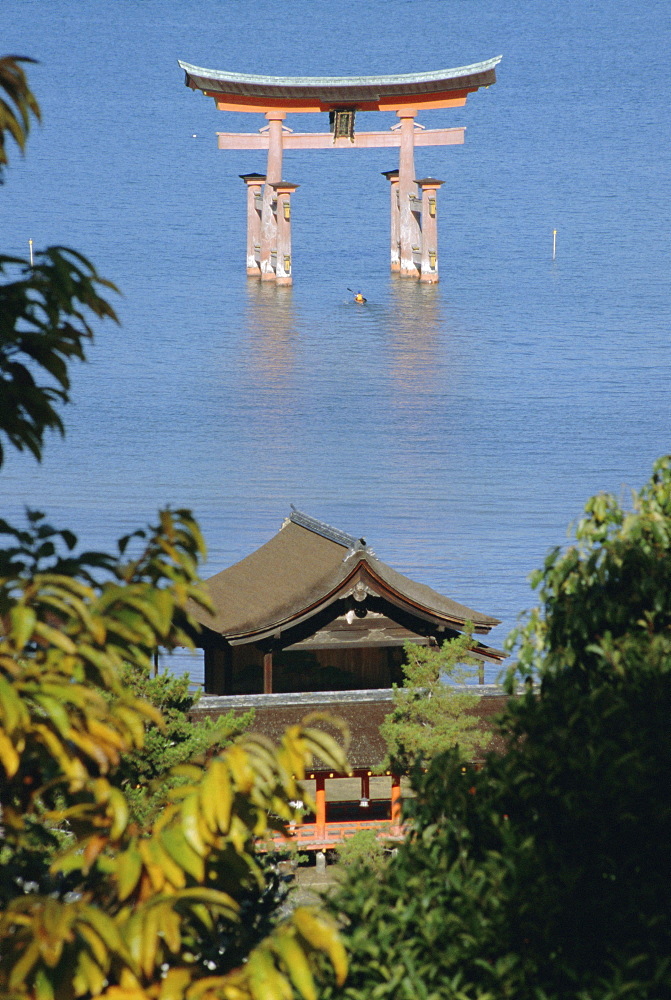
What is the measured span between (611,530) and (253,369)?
43.9m

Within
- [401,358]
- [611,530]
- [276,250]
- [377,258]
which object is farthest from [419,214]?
[611,530]

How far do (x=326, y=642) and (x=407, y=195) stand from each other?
43.2 meters

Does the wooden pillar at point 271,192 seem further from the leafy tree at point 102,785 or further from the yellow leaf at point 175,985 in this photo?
the yellow leaf at point 175,985

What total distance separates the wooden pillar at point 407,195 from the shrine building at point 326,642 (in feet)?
122

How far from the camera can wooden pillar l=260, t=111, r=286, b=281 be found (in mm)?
50281

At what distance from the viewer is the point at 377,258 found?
266 feet

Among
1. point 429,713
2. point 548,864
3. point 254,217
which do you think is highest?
point 254,217

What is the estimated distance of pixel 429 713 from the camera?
12242 millimetres

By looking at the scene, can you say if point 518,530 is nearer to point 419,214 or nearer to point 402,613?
point 402,613

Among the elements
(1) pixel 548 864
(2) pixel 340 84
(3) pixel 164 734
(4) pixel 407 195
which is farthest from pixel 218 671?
(4) pixel 407 195

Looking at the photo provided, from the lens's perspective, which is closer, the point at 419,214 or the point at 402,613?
the point at 402,613

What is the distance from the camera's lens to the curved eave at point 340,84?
1806 inches

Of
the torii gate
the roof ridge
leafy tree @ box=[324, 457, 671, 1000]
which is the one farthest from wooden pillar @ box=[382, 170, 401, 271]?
leafy tree @ box=[324, 457, 671, 1000]

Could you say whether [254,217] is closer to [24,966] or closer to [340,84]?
[340,84]
